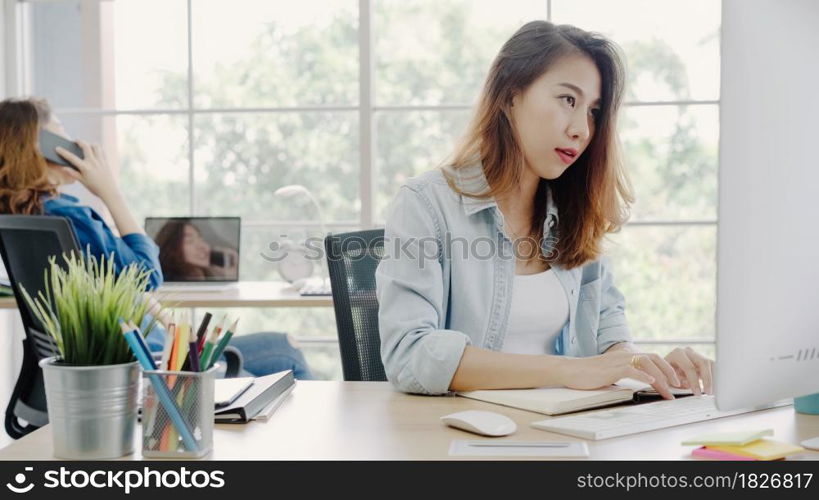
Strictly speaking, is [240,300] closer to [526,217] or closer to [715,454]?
[526,217]

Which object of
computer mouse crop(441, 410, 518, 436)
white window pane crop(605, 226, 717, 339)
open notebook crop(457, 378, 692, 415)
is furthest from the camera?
white window pane crop(605, 226, 717, 339)

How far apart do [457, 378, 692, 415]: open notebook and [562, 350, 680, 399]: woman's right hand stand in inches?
0.6

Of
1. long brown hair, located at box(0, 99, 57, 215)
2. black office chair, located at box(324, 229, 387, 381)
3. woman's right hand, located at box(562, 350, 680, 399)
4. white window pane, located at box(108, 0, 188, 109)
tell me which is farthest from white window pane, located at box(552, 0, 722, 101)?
white window pane, located at box(108, 0, 188, 109)

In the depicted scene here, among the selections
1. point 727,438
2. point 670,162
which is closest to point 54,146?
point 727,438

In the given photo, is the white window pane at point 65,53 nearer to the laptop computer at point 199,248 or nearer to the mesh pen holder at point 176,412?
the laptop computer at point 199,248

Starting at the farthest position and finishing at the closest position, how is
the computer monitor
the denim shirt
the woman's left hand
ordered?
1. the denim shirt
2. the woman's left hand
3. the computer monitor

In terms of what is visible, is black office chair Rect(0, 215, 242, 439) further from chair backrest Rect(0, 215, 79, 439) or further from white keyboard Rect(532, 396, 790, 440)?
white keyboard Rect(532, 396, 790, 440)

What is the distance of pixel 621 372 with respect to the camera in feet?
4.21

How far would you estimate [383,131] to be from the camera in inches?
256

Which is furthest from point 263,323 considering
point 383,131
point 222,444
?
point 222,444

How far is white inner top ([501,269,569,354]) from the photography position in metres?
1.64

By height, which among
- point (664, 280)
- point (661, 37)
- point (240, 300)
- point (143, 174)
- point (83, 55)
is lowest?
point (664, 280)

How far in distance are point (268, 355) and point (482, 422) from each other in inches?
69.3
